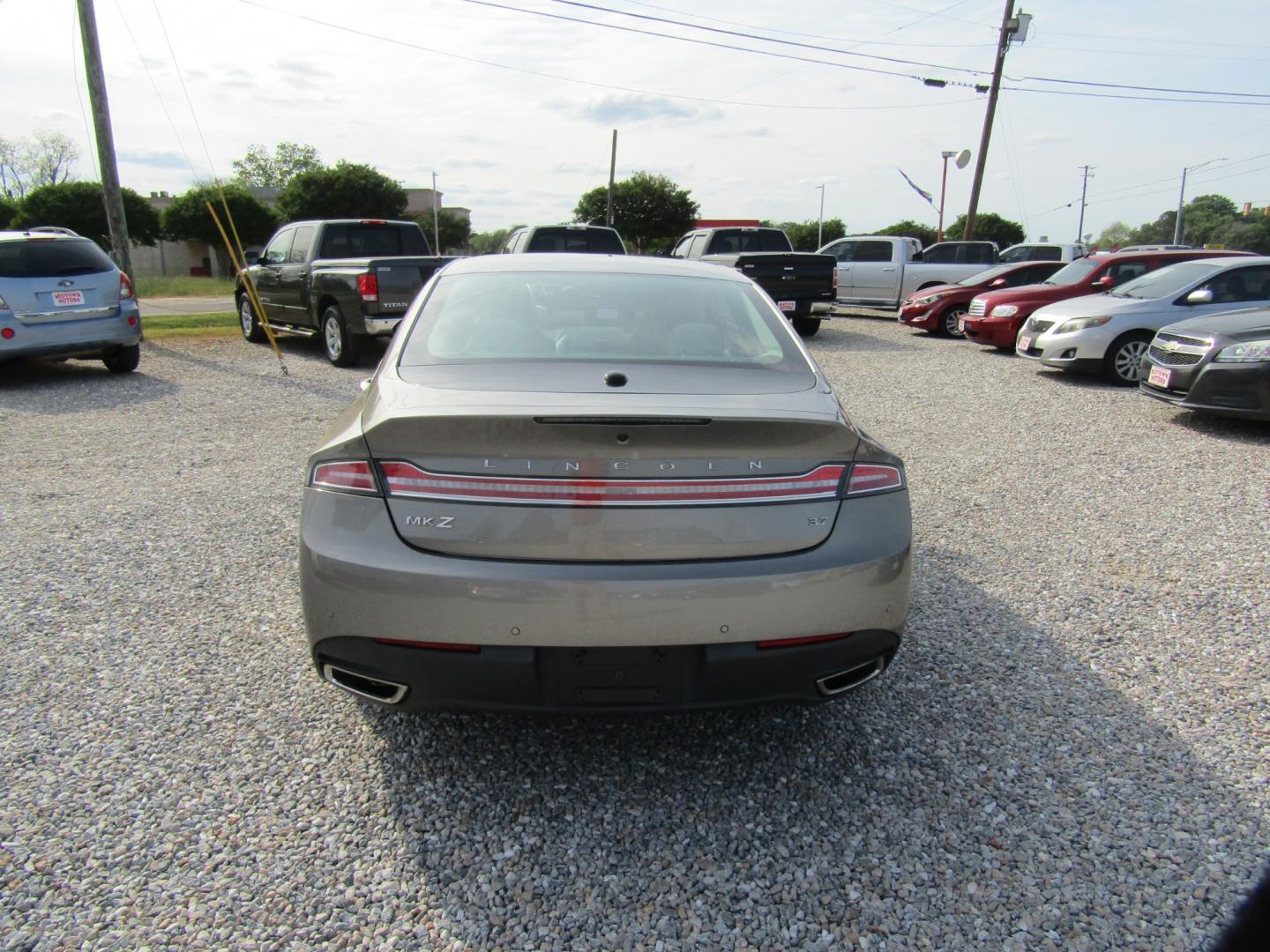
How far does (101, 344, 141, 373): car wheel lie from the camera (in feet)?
35.6

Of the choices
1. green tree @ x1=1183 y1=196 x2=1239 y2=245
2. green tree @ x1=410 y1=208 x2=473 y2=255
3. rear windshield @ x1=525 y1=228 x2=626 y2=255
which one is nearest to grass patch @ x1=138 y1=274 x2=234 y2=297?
rear windshield @ x1=525 y1=228 x2=626 y2=255

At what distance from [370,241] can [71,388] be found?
4.51 m

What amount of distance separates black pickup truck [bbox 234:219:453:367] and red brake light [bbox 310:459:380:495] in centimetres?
876

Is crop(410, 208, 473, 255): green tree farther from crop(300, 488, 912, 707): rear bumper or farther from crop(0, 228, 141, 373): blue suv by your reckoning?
crop(300, 488, 912, 707): rear bumper

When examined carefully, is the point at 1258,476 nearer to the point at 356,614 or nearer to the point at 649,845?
the point at 649,845

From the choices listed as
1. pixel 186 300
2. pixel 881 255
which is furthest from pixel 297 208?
pixel 881 255

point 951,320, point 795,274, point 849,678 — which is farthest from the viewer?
point 951,320

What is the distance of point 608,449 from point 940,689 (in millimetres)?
1777

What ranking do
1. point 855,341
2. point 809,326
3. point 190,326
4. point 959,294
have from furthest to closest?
point 190,326 → point 959,294 → point 809,326 → point 855,341

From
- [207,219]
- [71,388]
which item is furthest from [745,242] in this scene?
[207,219]

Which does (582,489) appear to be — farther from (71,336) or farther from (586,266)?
(71,336)

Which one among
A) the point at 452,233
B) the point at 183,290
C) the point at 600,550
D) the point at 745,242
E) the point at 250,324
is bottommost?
the point at 183,290

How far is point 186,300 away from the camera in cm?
2878

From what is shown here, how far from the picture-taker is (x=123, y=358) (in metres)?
10.9
